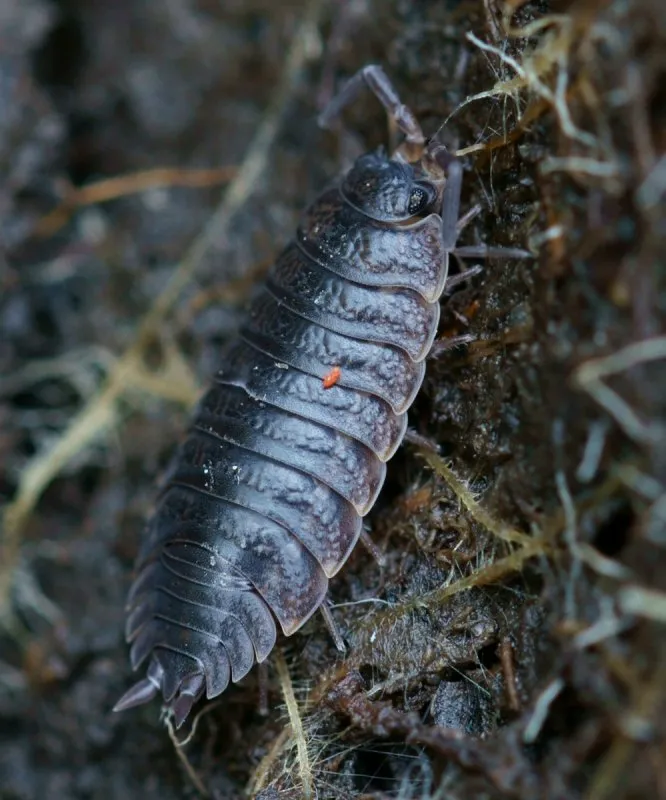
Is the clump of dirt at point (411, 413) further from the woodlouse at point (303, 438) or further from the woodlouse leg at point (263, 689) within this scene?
the woodlouse at point (303, 438)

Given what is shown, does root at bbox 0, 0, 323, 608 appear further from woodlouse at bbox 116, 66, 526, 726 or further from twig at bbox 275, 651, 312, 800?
twig at bbox 275, 651, 312, 800

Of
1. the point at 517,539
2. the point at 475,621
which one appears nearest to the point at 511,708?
the point at 475,621

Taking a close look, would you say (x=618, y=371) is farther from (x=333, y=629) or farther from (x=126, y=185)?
(x=126, y=185)

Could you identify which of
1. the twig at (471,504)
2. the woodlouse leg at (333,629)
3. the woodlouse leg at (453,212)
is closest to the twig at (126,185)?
the woodlouse leg at (453,212)

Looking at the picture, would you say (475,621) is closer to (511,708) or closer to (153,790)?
(511,708)

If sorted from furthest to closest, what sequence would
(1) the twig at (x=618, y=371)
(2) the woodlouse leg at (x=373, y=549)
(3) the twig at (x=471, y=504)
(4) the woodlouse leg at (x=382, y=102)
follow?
1. (4) the woodlouse leg at (x=382, y=102)
2. (2) the woodlouse leg at (x=373, y=549)
3. (3) the twig at (x=471, y=504)
4. (1) the twig at (x=618, y=371)

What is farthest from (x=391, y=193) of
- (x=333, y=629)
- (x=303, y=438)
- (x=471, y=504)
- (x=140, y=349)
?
(x=140, y=349)
